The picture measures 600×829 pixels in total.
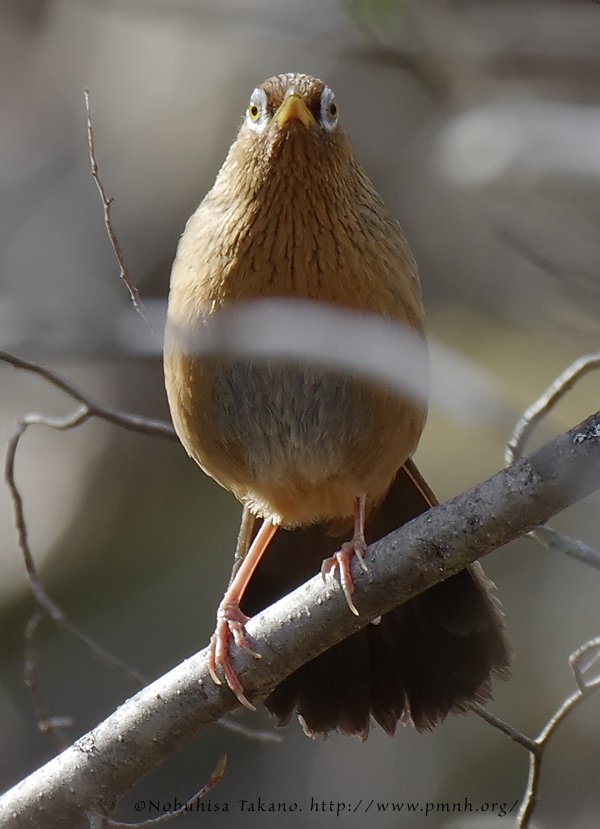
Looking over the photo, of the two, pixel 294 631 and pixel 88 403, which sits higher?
pixel 88 403

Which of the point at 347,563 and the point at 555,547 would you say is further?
the point at 555,547

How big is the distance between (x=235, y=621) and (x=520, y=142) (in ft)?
6.60

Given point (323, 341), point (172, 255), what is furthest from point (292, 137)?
point (172, 255)

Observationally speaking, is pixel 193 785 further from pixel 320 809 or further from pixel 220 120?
pixel 220 120

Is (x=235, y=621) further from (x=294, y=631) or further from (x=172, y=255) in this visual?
(x=172, y=255)

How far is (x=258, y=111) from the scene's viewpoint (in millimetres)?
3387

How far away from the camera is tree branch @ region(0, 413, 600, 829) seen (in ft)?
8.50

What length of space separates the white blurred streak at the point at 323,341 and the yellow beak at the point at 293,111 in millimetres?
528

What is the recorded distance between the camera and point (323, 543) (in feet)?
13.2

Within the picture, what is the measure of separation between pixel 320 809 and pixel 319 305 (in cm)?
262

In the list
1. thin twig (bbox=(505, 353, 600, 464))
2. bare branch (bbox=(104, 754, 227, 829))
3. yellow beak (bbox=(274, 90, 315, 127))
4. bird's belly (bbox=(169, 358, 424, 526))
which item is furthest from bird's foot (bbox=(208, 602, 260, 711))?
yellow beak (bbox=(274, 90, 315, 127))

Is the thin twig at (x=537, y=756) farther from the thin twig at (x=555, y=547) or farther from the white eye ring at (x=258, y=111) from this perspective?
the white eye ring at (x=258, y=111)

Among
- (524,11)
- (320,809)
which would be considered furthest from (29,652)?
(524,11)

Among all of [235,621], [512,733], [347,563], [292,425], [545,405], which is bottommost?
[235,621]
